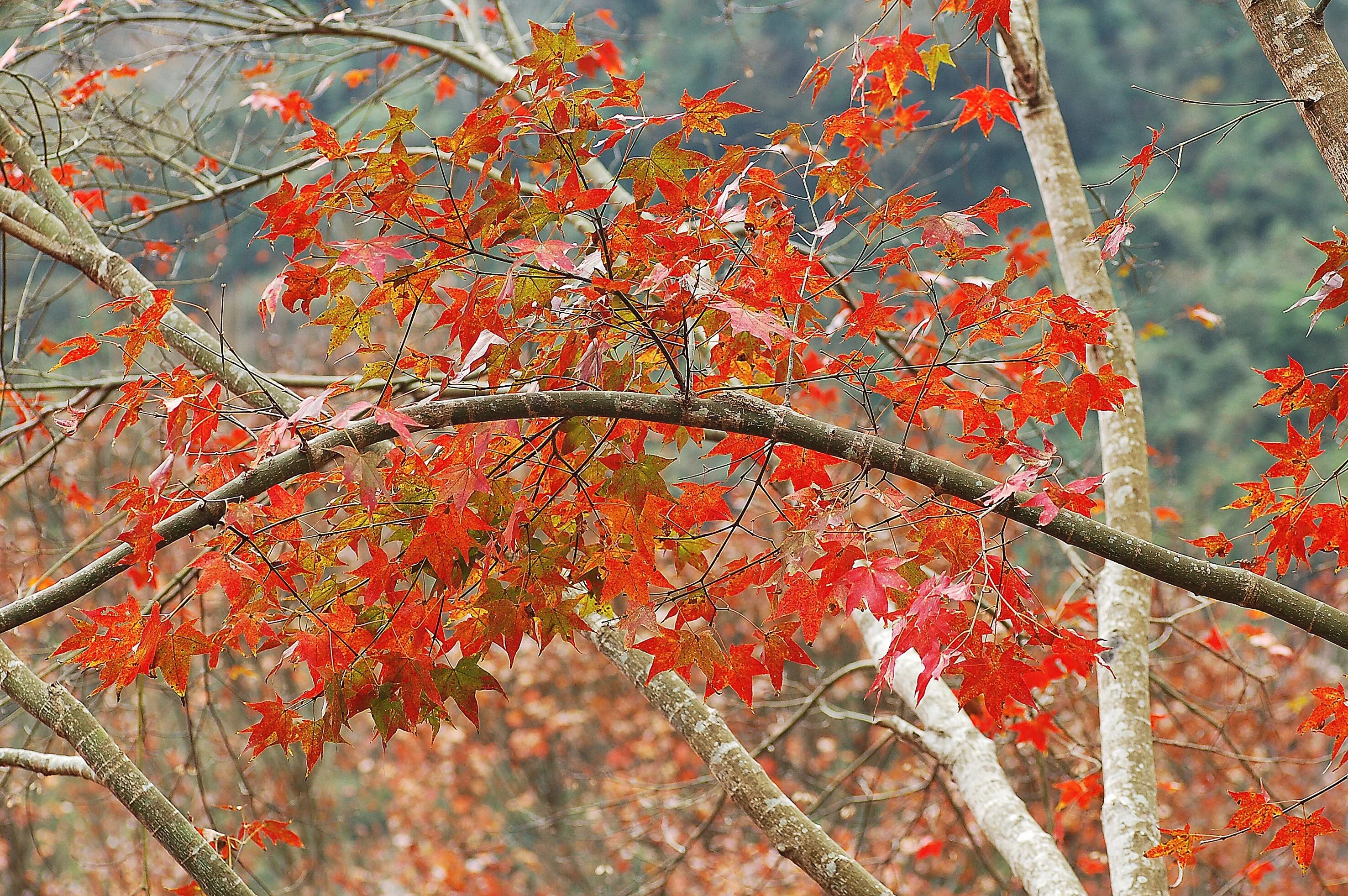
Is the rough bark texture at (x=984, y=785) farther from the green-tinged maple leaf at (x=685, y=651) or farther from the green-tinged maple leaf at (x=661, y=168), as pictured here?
the green-tinged maple leaf at (x=661, y=168)

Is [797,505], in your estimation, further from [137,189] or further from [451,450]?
[137,189]

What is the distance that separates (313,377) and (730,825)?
4332 mm

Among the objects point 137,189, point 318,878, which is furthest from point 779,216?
point 318,878

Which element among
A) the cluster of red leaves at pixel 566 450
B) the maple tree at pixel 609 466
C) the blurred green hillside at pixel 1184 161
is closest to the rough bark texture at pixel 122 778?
the maple tree at pixel 609 466

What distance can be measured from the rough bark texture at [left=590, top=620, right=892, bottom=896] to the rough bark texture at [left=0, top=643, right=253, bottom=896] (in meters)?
0.74

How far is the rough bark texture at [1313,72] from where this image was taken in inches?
49.5

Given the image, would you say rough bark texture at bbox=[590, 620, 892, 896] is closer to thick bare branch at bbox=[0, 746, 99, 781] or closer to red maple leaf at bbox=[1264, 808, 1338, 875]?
red maple leaf at bbox=[1264, 808, 1338, 875]

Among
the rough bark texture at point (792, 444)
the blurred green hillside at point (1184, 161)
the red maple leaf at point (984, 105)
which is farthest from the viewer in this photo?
the blurred green hillside at point (1184, 161)

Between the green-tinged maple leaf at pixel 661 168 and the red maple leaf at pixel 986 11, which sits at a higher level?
the red maple leaf at pixel 986 11

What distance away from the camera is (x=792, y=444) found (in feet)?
4.09

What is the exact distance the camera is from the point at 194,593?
1383 millimetres

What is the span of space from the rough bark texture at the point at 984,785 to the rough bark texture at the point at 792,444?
24.8 inches

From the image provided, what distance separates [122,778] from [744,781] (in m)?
1.03

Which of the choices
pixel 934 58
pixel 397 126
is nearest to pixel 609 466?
pixel 397 126
